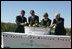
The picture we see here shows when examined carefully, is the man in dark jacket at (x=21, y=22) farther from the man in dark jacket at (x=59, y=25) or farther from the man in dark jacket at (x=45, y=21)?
the man in dark jacket at (x=59, y=25)

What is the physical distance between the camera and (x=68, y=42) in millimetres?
3693

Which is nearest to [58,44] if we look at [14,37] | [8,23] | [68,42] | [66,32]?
[68,42]

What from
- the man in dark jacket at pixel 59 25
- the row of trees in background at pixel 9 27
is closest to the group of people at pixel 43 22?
the man in dark jacket at pixel 59 25

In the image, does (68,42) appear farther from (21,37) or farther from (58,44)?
(21,37)

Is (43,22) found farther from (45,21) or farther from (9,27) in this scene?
(9,27)

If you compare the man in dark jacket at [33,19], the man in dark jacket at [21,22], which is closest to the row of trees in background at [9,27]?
the man in dark jacket at [21,22]

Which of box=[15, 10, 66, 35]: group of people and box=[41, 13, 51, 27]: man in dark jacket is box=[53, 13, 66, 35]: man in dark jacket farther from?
box=[41, 13, 51, 27]: man in dark jacket

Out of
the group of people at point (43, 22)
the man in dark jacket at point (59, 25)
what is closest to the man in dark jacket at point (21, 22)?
the group of people at point (43, 22)

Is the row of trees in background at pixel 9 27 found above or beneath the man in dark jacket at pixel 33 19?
beneath

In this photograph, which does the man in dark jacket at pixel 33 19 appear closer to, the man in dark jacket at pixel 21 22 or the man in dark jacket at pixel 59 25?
the man in dark jacket at pixel 21 22

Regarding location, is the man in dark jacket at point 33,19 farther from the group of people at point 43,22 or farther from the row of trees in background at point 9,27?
the row of trees in background at point 9,27

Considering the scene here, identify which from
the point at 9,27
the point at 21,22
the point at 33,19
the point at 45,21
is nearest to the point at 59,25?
the point at 45,21

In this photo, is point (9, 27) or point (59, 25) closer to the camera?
point (59, 25)

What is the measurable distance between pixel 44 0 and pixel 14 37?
882 mm
